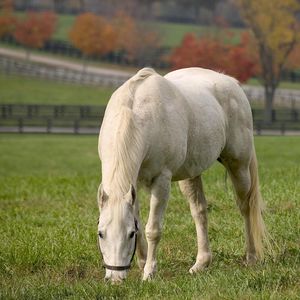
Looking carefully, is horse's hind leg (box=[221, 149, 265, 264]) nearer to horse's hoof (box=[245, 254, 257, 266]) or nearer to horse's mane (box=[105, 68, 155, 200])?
horse's hoof (box=[245, 254, 257, 266])

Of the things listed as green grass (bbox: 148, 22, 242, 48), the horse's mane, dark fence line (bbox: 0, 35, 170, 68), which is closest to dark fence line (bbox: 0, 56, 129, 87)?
dark fence line (bbox: 0, 35, 170, 68)

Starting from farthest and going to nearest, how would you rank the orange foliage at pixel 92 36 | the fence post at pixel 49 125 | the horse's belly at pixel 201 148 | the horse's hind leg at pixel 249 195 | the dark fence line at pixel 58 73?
the orange foliage at pixel 92 36 → the dark fence line at pixel 58 73 → the fence post at pixel 49 125 → the horse's hind leg at pixel 249 195 → the horse's belly at pixel 201 148

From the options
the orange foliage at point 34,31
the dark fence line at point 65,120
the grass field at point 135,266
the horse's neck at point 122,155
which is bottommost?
the orange foliage at point 34,31

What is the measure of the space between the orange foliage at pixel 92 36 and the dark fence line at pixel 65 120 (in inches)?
941

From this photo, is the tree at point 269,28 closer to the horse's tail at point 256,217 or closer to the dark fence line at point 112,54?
the dark fence line at point 112,54

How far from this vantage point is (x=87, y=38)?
74688 millimetres

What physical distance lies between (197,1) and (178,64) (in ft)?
157

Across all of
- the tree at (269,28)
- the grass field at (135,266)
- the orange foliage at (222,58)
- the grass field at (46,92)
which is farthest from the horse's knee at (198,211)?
the grass field at (46,92)

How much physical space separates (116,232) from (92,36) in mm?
69267

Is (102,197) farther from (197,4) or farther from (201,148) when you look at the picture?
(197,4)

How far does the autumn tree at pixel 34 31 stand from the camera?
78688 millimetres

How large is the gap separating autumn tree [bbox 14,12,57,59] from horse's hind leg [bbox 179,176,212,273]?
2754 inches

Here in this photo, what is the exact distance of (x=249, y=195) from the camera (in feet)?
29.8

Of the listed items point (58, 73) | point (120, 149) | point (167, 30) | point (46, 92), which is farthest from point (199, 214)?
point (167, 30)
